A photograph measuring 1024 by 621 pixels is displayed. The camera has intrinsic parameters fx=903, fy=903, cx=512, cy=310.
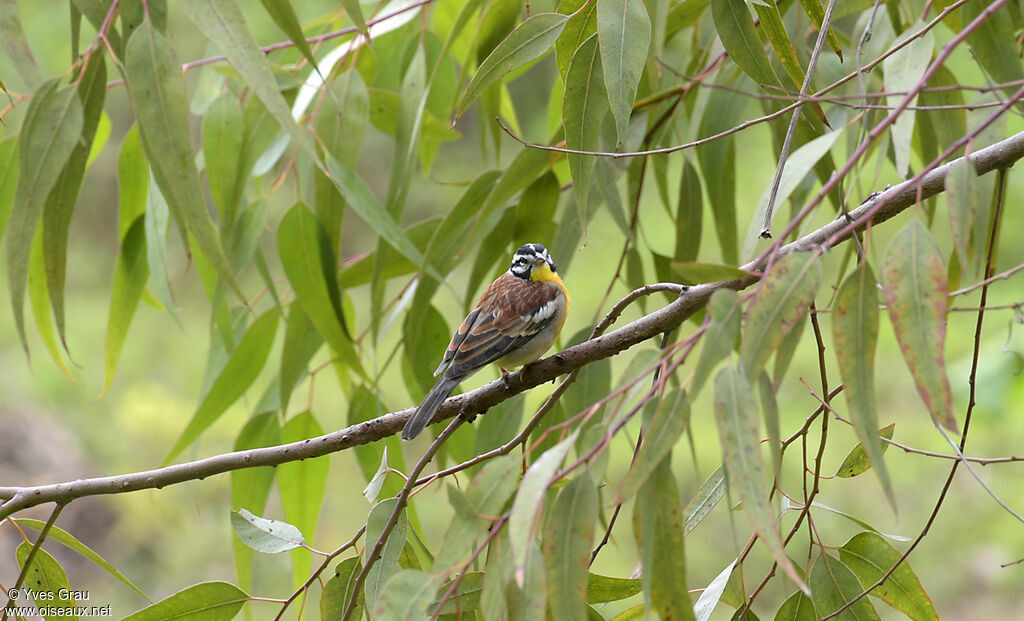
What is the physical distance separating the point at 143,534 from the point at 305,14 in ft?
12.6

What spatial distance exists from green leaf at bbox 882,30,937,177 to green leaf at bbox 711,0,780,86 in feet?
0.74

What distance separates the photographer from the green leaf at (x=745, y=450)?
88 centimetres

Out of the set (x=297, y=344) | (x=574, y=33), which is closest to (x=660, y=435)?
(x=574, y=33)

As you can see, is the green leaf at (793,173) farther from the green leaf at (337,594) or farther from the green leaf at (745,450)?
the green leaf at (337,594)

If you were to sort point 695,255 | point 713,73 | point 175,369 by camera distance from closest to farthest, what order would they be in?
1. point 695,255
2. point 713,73
3. point 175,369

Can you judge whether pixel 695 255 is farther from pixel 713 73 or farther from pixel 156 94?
pixel 156 94

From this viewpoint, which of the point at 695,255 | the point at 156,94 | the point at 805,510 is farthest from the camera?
→ the point at 695,255

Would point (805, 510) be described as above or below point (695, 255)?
below

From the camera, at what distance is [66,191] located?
5.69 ft

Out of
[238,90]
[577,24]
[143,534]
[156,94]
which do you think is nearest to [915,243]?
[577,24]

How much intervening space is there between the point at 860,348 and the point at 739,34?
0.69 meters

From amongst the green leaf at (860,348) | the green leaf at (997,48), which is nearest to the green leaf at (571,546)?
the green leaf at (860,348)

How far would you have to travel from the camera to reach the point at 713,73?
2.30 meters

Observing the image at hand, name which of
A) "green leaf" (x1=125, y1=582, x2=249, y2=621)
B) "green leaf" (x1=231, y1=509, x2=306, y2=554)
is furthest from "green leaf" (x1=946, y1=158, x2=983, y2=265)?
"green leaf" (x1=125, y1=582, x2=249, y2=621)
